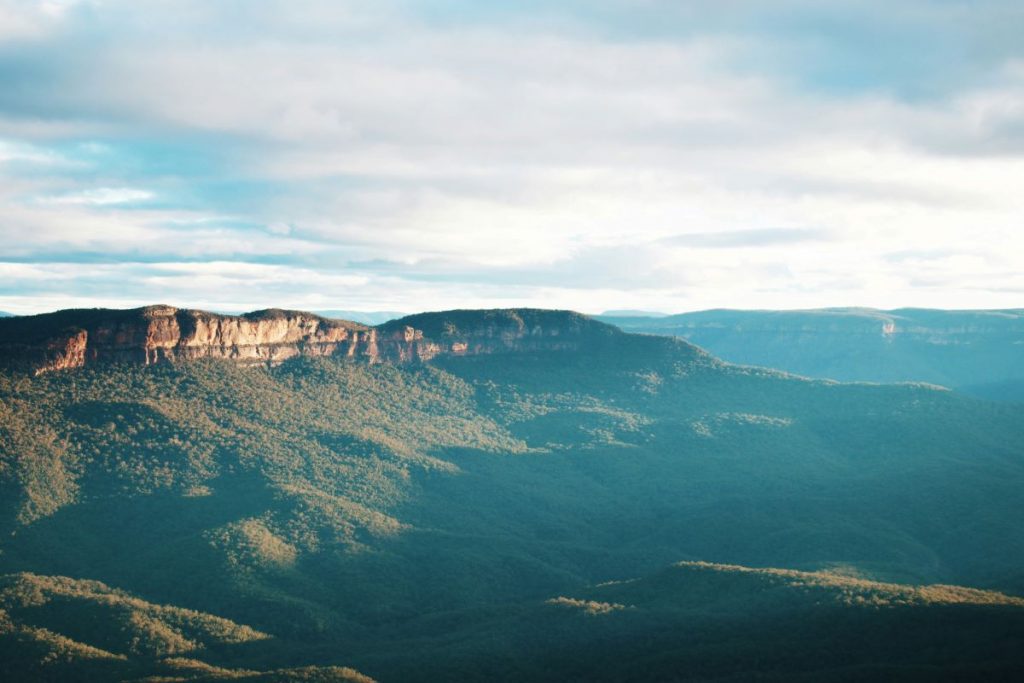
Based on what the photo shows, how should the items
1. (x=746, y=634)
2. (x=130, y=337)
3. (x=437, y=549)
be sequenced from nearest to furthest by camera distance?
(x=746, y=634)
(x=437, y=549)
(x=130, y=337)

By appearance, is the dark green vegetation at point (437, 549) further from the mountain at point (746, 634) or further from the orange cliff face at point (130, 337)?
the orange cliff face at point (130, 337)

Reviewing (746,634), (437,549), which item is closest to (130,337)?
(437,549)

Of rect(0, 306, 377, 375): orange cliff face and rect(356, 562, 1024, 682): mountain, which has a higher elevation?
rect(0, 306, 377, 375): orange cliff face

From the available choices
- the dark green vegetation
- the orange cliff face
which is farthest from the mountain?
the orange cliff face

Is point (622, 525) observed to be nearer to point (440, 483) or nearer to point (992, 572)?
point (440, 483)

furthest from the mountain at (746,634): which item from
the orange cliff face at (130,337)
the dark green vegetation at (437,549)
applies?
the orange cliff face at (130,337)

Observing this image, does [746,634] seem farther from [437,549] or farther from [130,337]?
[130,337]

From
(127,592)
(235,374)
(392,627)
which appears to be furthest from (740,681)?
(235,374)

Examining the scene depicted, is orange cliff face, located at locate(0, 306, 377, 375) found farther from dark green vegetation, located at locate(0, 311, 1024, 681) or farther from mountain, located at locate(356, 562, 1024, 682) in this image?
mountain, located at locate(356, 562, 1024, 682)
